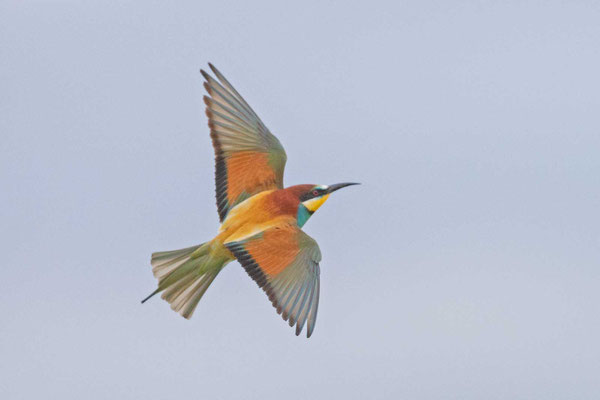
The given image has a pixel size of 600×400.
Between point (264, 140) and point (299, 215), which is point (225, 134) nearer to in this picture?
point (264, 140)

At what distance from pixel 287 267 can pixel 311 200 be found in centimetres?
32

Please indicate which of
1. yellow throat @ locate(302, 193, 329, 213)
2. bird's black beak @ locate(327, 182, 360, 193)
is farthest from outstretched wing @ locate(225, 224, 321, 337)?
bird's black beak @ locate(327, 182, 360, 193)

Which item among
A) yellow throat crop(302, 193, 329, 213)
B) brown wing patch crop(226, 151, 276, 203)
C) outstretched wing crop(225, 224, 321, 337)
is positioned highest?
brown wing patch crop(226, 151, 276, 203)

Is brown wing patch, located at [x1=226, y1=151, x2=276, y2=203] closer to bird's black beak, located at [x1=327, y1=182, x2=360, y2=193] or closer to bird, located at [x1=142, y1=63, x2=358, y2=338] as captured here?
bird, located at [x1=142, y1=63, x2=358, y2=338]

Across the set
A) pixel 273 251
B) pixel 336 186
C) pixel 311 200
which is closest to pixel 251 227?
pixel 273 251

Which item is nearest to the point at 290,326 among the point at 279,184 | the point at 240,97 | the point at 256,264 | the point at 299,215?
the point at 256,264

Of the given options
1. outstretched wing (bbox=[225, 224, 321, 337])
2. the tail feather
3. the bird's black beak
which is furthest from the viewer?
the bird's black beak

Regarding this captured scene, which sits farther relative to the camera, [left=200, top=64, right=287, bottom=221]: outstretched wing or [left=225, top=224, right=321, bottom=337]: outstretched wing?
[left=200, top=64, right=287, bottom=221]: outstretched wing

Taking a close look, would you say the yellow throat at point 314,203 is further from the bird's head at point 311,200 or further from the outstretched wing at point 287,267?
the outstretched wing at point 287,267

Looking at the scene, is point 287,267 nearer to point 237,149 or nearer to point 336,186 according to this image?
point 336,186

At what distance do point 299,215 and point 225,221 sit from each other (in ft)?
0.87

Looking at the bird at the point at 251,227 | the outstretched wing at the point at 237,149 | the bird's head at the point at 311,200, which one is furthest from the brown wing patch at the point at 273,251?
the outstretched wing at the point at 237,149

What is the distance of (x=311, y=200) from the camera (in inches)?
151

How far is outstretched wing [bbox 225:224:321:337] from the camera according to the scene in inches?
138
